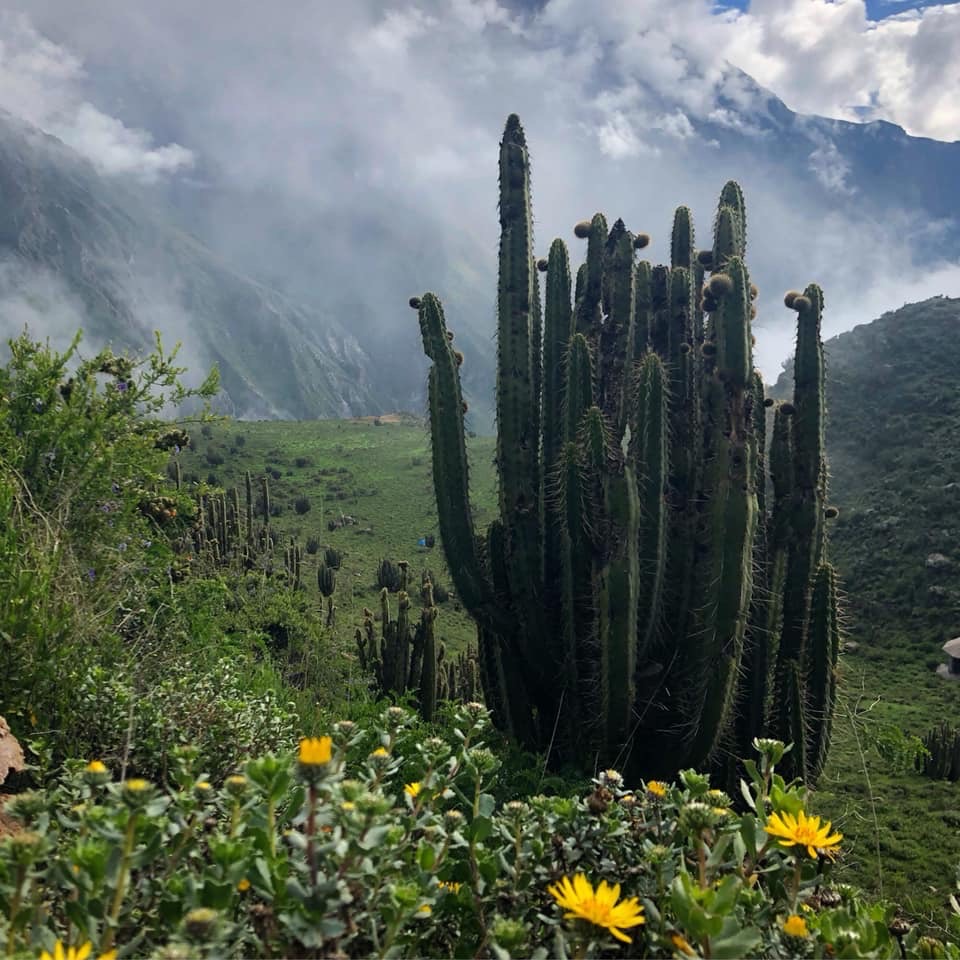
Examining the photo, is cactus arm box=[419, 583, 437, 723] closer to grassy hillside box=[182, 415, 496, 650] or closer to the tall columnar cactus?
the tall columnar cactus

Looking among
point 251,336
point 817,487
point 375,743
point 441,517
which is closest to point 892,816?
point 817,487

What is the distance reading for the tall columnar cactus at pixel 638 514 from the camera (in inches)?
199

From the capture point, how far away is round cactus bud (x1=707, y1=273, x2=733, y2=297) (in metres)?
5.39

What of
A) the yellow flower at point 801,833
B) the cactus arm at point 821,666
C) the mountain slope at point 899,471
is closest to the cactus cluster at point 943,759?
the cactus arm at point 821,666

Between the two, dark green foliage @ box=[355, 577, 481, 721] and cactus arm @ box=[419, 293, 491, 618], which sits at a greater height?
cactus arm @ box=[419, 293, 491, 618]

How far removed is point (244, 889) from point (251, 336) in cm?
20030

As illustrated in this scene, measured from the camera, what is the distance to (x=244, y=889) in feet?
4.87

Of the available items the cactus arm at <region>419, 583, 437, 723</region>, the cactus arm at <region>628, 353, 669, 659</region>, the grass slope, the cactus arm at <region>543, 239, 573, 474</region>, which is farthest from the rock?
the cactus arm at <region>419, 583, 437, 723</region>

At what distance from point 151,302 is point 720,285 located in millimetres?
195653

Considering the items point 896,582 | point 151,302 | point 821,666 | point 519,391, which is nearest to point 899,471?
point 896,582

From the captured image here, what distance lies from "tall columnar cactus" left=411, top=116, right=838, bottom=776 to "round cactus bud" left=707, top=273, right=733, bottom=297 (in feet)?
0.03

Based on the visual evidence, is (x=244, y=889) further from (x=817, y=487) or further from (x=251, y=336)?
(x=251, y=336)

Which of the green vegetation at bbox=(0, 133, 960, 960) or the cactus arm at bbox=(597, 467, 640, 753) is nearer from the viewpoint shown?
the green vegetation at bbox=(0, 133, 960, 960)

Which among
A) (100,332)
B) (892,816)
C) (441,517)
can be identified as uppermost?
(100,332)
